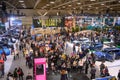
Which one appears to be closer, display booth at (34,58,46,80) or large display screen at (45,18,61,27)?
display booth at (34,58,46,80)

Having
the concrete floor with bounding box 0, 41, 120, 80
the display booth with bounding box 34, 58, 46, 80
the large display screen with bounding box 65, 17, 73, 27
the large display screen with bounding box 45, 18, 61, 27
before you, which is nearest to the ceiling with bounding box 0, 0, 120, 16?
the large display screen with bounding box 65, 17, 73, 27

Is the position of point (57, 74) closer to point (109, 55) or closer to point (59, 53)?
point (59, 53)

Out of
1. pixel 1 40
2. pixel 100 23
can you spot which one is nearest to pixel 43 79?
pixel 1 40

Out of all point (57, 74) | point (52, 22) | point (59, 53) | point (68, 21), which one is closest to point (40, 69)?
point (57, 74)

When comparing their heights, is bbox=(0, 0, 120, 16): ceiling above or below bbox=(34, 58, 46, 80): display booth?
above

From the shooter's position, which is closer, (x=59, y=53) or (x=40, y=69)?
(x=40, y=69)

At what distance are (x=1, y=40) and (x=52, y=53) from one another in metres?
9.49

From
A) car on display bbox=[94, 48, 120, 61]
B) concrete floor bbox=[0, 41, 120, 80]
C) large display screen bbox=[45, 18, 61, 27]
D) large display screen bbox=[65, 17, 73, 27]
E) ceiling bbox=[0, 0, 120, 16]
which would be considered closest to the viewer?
concrete floor bbox=[0, 41, 120, 80]

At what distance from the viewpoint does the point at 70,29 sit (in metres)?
30.1

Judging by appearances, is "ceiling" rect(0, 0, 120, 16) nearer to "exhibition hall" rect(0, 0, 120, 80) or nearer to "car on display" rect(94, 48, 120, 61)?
"exhibition hall" rect(0, 0, 120, 80)

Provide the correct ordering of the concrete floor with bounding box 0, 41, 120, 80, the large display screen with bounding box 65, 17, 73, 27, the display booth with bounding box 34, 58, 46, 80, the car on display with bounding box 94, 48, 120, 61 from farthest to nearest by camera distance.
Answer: the large display screen with bounding box 65, 17, 73, 27
the car on display with bounding box 94, 48, 120, 61
the concrete floor with bounding box 0, 41, 120, 80
the display booth with bounding box 34, 58, 46, 80

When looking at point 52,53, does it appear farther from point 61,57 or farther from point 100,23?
point 100,23

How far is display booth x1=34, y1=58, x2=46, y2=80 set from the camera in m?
10.9

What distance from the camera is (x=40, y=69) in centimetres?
1127
